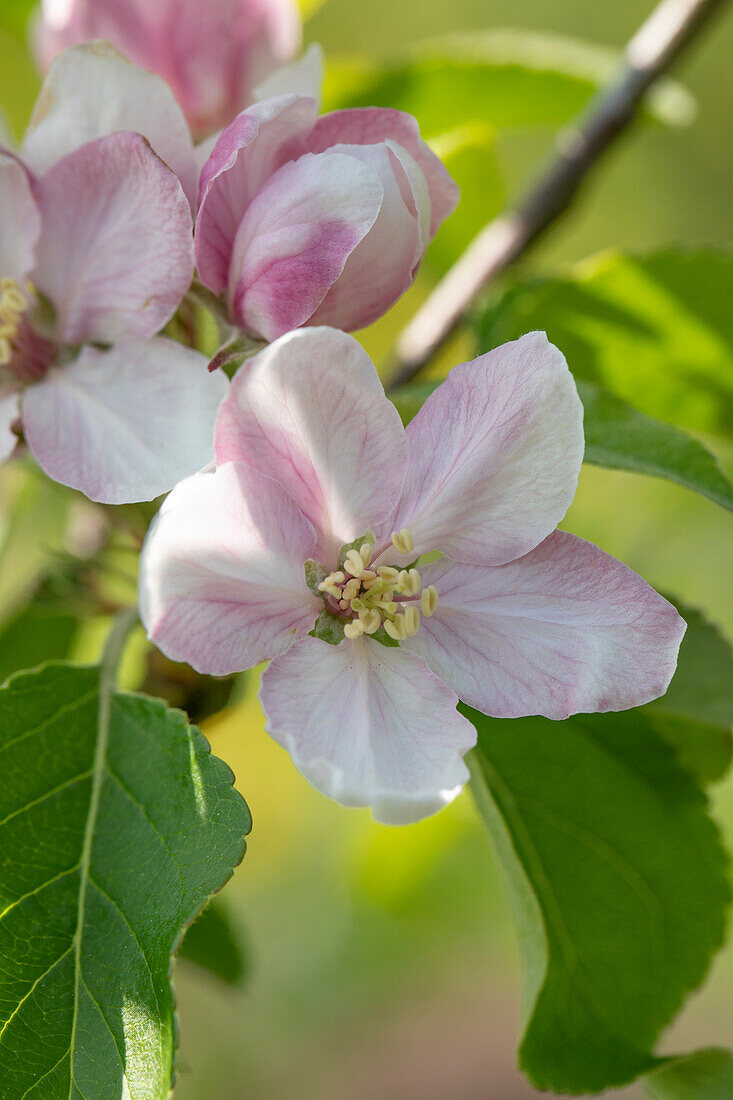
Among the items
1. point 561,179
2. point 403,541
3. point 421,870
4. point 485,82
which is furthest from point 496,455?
point 421,870

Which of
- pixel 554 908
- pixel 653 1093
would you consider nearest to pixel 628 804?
pixel 554 908

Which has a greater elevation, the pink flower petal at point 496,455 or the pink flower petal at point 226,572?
the pink flower petal at point 496,455

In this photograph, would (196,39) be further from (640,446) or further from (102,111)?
(640,446)

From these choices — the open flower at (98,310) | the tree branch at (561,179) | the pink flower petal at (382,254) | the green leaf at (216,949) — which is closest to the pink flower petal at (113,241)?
the open flower at (98,310)

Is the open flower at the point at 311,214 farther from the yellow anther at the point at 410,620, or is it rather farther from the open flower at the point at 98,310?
the yellow anther at the point at 410,620

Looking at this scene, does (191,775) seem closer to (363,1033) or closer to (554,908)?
(554,908)

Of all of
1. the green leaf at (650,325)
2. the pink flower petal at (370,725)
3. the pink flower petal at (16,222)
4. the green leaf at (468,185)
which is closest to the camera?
the pink flower petal at (370,725)
